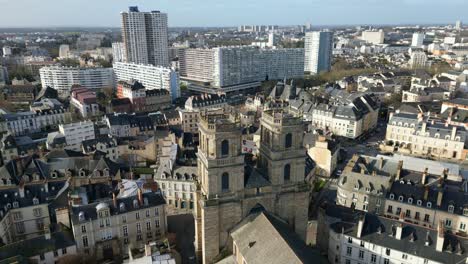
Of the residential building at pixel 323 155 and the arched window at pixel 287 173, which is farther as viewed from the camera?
the residential building at pixel 323 155

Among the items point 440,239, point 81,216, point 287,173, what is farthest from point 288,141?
point 81,216

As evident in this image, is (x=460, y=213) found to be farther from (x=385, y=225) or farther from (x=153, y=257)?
(x=153, y=257)

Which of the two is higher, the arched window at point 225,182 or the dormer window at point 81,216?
the arched window at point 225,182

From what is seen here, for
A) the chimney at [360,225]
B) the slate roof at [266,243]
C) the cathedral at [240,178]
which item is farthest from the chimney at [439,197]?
the slate roof at [266,243]

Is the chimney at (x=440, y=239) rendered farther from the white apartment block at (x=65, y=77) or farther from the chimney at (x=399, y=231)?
the white apartment block at (x=65, y=77)

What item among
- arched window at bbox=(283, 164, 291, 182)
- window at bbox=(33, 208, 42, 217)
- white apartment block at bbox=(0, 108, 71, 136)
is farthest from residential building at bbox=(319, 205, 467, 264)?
white apartment block at bbox=(0, 108, 71, 136)

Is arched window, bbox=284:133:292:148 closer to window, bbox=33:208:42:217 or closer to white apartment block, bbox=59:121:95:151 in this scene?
window, bbox=33:208:42:217

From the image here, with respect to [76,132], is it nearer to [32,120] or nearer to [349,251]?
[32,120]
